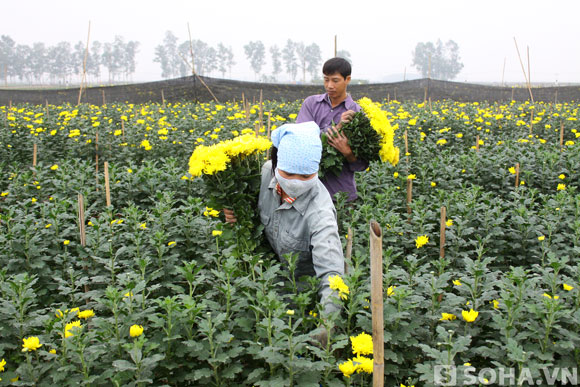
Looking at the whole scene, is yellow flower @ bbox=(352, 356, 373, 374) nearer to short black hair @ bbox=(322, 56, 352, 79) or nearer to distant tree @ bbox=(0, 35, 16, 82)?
short black hair @ bbox=(322, 56, 352, 79)

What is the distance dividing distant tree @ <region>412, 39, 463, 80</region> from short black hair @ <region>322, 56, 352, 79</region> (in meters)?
140

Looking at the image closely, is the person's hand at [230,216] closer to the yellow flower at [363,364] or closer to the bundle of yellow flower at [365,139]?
the bundle of yellow flower at [365,139]

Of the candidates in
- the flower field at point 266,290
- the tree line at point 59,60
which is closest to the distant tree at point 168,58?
the tree line at point 59,60

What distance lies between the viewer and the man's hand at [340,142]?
291cm

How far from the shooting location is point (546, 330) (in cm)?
182

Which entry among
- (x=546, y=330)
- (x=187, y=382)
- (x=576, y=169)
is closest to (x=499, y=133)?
(x=576, y=169)

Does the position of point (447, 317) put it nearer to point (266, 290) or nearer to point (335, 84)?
point (266, 290)

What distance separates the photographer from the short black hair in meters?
3.38

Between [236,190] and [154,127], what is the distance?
5.46m

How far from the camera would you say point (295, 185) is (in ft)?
7.06

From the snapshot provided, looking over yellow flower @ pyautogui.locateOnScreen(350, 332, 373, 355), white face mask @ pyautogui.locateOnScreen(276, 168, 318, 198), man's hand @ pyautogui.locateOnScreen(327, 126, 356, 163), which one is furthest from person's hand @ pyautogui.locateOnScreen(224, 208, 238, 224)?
yellow flower @ pyautogui.locateOnScreen(350, 332, 373, 355)

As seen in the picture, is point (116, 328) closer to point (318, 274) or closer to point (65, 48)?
point (318, 274)

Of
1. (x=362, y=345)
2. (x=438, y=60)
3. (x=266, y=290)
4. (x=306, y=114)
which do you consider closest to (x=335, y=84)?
(x=306, y=114)

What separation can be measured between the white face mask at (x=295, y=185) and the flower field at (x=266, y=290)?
0.34 metres
